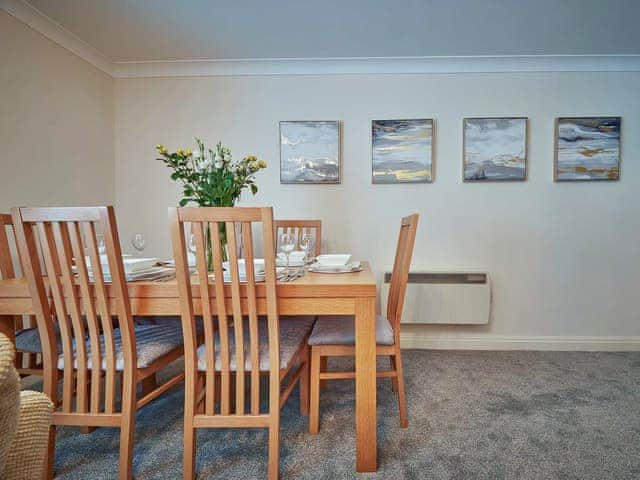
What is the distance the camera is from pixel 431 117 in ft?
9.81

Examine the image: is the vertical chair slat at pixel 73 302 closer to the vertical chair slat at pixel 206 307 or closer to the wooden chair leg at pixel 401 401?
the vertical chair slat at pixel 206 307

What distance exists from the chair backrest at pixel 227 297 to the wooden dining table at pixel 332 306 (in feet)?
0.22

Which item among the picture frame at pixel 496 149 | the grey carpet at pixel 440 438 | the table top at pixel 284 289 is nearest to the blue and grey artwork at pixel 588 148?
the picture frame at pixel 496 149

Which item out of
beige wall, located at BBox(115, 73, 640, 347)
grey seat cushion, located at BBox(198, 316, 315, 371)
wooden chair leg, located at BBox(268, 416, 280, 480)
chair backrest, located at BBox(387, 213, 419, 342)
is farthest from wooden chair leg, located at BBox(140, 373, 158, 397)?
beige wall, located at BBox(115, 73, 640, 347)

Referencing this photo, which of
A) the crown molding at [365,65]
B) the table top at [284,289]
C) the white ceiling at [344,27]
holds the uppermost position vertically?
the white ceiling at [344,27]

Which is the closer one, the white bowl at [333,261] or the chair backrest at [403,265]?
the chair backrest at [403,265]

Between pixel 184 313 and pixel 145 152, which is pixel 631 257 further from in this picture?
pixel 145 152

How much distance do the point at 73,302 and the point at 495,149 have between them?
288 cm

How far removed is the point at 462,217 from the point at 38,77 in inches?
119

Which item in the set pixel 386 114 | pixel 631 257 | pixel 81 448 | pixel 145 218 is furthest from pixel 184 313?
pixel 631 257

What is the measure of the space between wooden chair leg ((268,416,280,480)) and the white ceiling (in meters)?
2.18

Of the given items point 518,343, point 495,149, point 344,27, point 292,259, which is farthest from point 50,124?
point 518,343

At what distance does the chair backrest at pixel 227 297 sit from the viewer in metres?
1.27

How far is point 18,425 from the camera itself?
0.69m
